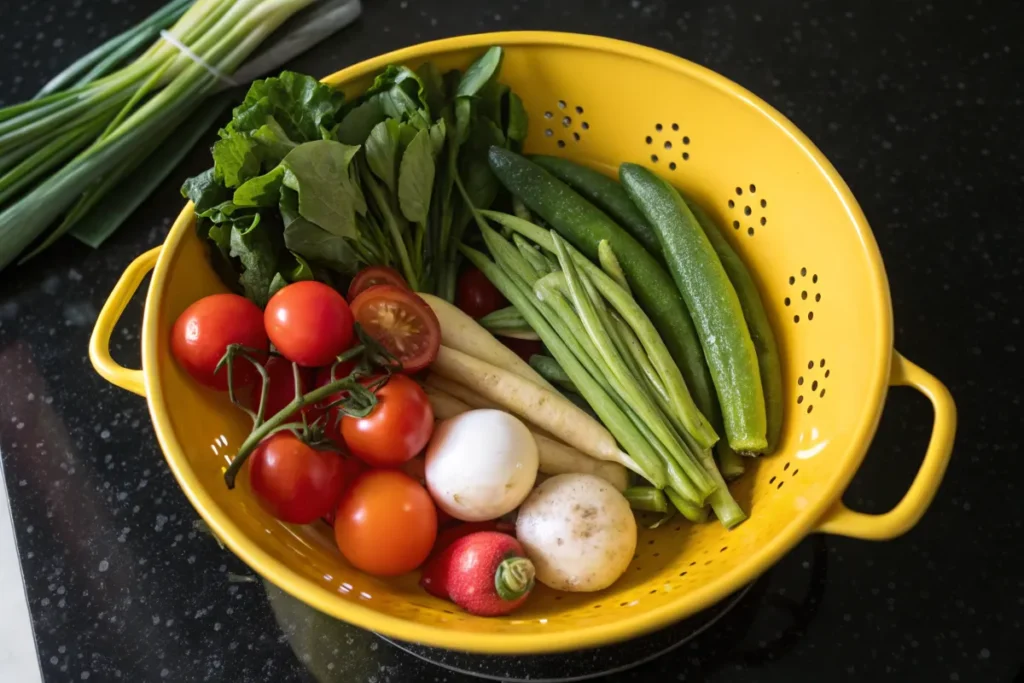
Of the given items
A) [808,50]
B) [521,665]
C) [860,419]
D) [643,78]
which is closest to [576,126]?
[643,78]

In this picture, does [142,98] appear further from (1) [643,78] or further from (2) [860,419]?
(2) [860,419]

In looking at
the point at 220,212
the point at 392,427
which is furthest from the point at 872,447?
the point at 220,212

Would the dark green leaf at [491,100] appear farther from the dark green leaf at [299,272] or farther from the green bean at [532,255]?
the dark green leaf at [299,272]

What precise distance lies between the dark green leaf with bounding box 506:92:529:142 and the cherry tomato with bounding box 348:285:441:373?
26cm

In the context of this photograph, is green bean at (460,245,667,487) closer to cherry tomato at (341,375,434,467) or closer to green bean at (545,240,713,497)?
green bean at (545,240,713,497)

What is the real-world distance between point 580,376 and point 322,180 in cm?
34

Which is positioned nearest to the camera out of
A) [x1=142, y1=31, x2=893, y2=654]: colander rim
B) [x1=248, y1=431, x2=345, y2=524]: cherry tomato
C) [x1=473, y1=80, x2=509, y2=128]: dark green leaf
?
[x1=142, y1=31, x2=893, y2=654]: colander rim

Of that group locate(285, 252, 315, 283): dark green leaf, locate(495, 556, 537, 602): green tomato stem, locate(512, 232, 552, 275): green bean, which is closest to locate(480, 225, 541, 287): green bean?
locate(512, 232, 552, 275): green bean

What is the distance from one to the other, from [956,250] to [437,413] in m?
0.65

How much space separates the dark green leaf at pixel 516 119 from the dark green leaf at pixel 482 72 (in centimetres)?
5

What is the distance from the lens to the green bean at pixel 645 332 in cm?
87

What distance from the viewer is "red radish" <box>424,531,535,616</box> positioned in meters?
0.74

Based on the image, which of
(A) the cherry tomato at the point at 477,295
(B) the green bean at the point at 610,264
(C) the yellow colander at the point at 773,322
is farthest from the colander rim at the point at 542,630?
(A) the cherry tomato at the point at 477,295

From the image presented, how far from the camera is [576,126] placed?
104 centimetres
